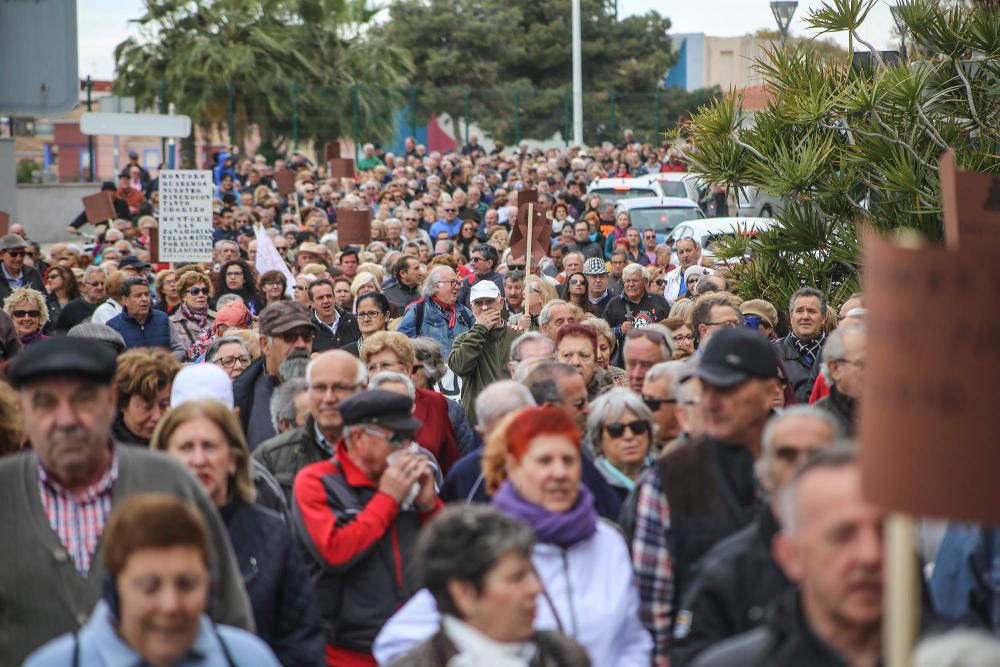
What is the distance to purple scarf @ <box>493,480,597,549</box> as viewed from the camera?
479cm

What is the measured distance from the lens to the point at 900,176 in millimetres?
11672

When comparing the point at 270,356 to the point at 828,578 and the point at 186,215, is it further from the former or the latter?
the point at 186,215

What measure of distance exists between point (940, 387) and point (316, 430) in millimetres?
4203

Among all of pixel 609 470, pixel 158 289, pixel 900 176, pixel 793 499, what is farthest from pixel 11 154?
pixel 793 499

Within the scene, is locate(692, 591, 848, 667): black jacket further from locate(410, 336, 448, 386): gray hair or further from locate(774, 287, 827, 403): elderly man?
locate(774, 287, 827, 403): elderly man

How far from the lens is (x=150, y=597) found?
12.0ft

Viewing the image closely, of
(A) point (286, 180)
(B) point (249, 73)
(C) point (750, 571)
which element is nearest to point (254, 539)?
(C) point (750, 571)

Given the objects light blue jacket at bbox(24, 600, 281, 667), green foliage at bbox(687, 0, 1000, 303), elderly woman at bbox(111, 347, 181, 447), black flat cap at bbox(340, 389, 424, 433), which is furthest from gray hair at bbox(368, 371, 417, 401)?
green foliage at bbox(687, 0, 1000, 303)

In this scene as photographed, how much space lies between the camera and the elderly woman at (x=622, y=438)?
638 centimetres

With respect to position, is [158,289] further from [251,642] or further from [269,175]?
[269,175]

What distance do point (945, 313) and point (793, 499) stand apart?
67 centimetres

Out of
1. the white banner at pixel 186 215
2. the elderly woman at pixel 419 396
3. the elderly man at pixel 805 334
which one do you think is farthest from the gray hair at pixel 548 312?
the white banner at pixel 186 215

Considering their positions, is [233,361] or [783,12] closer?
[233,361]

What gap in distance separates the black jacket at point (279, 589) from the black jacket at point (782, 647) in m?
1.91
